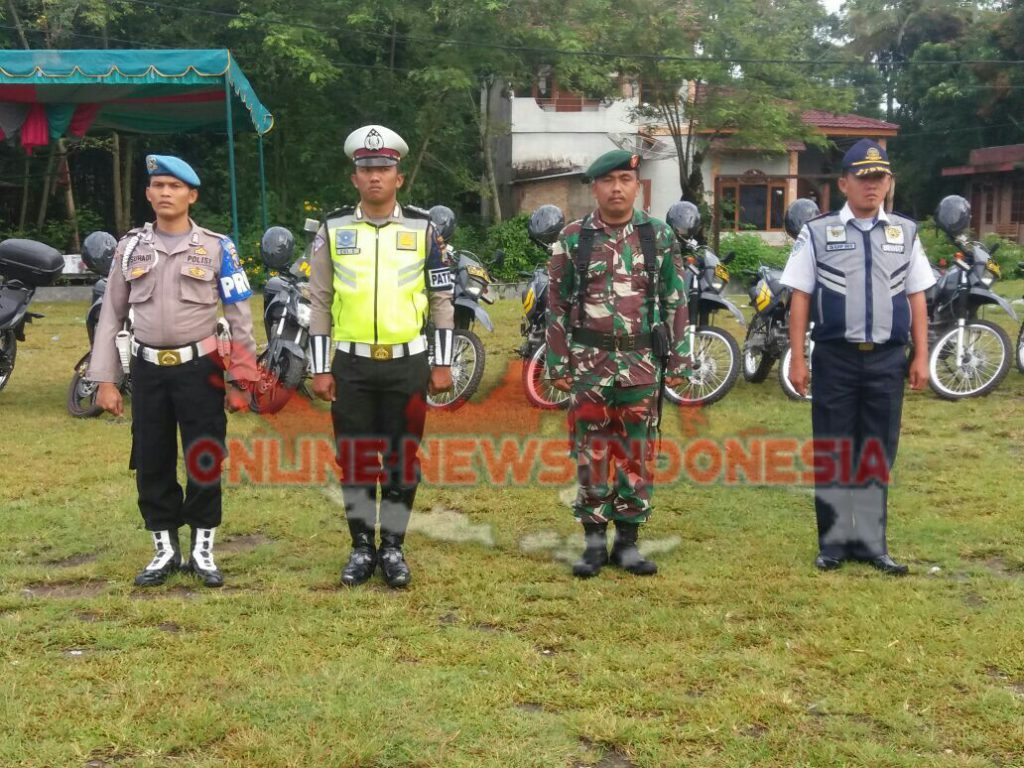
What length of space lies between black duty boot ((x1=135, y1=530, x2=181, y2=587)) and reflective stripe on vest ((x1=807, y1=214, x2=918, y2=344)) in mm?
2974

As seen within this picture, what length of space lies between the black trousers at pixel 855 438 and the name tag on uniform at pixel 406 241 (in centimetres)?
183

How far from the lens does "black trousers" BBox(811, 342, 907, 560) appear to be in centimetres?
474

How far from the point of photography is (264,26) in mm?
22453

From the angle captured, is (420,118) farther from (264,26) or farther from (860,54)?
(860,54)

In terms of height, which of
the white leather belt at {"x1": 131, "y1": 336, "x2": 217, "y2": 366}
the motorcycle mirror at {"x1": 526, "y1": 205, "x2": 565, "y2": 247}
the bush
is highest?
the bush

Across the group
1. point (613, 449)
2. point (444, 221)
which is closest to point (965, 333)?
point (444, 221)

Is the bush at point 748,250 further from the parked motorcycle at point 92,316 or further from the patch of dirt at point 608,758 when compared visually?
the patch of dirt at point 608,758

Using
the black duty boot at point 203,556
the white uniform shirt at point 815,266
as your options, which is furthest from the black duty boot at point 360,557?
the white uniform shirt at point 815,266

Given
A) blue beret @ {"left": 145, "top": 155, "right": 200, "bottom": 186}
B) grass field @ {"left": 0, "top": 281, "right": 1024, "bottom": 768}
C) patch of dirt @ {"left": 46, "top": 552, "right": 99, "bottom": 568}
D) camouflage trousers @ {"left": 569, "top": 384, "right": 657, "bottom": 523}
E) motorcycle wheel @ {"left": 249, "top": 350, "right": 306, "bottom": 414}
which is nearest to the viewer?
grass field @ {"left": 0, "top": 281, "right": 1024, "bottom": 768}

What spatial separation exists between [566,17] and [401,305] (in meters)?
22.2

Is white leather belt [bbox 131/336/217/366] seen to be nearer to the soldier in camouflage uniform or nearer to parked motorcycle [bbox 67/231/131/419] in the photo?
the soldier in camouflage uniform

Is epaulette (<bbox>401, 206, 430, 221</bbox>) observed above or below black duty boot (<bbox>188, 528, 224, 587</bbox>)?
above

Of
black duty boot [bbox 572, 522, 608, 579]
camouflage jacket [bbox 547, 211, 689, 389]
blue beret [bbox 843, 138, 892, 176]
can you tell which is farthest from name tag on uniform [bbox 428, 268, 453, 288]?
blue beret [bbox 843, 138, 892, 176]

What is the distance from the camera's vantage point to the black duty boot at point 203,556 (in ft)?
15.5
